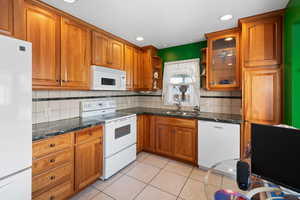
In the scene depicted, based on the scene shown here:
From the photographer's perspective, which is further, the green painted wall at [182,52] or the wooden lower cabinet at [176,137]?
the green painted wall at [182,52]

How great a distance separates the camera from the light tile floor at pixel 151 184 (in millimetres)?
1769

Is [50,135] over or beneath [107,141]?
over

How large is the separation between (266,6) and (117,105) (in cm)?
293

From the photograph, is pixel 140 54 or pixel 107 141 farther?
pixel 140 54

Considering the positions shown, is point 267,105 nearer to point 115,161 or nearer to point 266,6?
point 266,6

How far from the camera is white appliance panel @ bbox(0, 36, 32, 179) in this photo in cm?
97

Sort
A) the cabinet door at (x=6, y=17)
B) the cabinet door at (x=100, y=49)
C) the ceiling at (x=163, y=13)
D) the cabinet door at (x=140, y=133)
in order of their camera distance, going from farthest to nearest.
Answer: the cabinet door at (x=140, y=133) → the cabinet door at (x=100, y=49) → the ceiling at (x=163, y=13) → the cabinet door at (x=6, y=17)

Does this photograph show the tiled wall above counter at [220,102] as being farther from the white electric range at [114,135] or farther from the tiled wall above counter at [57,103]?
the tiled wall above counter at [57,103]

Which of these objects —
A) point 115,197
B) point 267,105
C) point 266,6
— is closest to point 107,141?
point 115,197

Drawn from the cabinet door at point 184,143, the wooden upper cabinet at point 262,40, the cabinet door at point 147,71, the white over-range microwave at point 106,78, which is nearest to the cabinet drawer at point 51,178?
the white over-range microwave at point 106,78

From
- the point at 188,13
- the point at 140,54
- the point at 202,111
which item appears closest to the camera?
the point at 188,13

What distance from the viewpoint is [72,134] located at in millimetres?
1642

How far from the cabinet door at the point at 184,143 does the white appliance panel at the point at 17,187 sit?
214cm

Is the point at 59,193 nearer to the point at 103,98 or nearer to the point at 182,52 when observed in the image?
the point at 103,98
